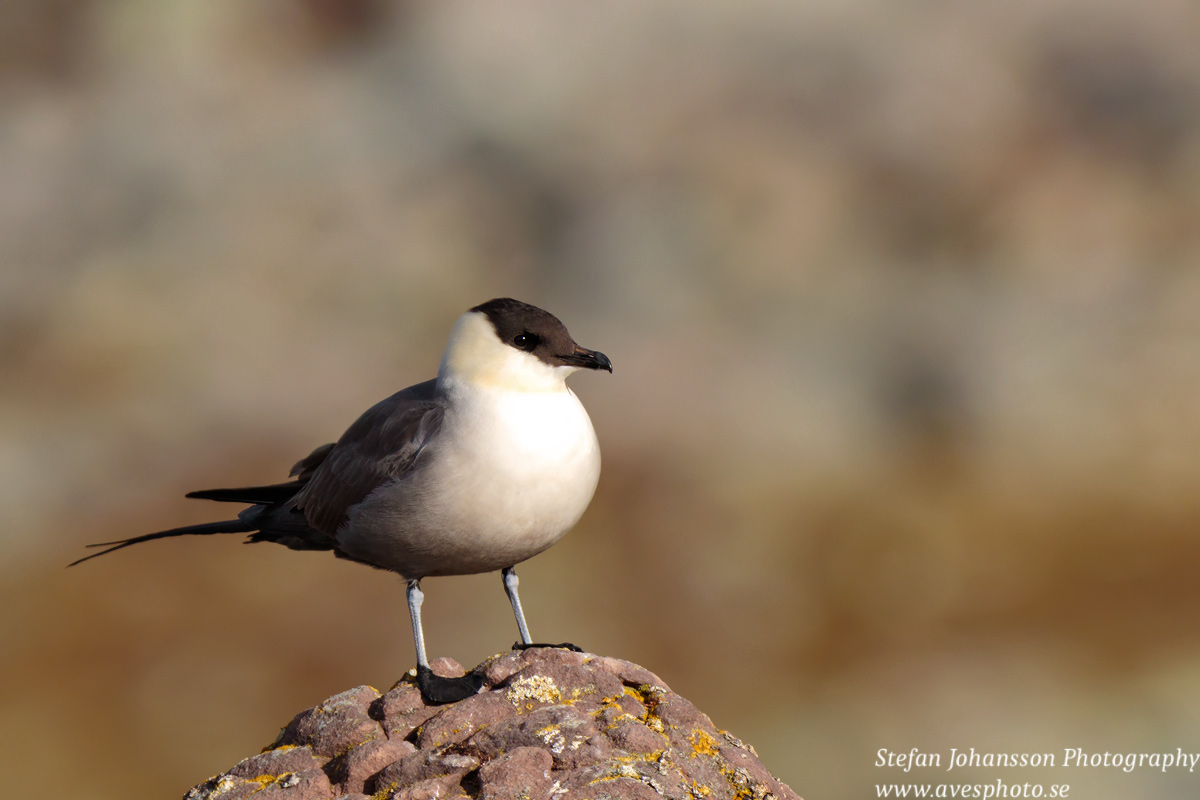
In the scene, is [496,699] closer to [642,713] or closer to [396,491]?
[642,713]

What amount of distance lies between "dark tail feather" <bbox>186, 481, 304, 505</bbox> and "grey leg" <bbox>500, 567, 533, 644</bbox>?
1.55 meters

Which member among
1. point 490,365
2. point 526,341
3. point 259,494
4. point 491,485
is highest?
point 526,341

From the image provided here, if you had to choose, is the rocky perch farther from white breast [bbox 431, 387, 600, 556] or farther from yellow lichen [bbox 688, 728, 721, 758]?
white breast [bbox 431, 387, 600, 556]

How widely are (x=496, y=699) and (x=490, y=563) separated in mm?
911

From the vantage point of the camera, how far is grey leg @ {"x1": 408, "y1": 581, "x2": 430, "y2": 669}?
529 cm

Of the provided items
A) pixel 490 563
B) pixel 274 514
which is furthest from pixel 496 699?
pixel 274 514

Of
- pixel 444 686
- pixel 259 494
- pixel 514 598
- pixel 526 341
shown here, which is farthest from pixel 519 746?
pixel 259 494

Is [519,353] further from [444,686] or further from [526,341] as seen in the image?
[444,686]

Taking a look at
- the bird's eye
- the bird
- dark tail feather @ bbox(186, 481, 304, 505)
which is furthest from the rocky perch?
dark tail feather @ bbox(186, 481, 304, 505)

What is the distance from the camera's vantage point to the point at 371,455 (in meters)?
5.89

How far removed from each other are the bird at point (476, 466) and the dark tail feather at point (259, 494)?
723 millimetres

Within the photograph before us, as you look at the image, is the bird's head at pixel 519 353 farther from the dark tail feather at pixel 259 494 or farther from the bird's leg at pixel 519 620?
the dark tail feather at pixel 259 494

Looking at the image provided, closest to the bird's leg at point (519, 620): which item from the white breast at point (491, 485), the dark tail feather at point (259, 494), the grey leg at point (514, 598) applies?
the grey leg at point (514, 598)

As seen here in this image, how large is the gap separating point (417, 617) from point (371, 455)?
0.93m
